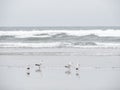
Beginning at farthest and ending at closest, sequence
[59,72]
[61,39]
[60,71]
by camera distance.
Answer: [61,39], [60,71], [59,72]

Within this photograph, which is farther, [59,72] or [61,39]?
[61,39]

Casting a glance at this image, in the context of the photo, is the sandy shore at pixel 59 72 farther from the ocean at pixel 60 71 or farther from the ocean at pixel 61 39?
the ocean at pixel 61 39

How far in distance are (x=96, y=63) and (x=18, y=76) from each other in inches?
71.7

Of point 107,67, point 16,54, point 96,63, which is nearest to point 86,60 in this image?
point 96,63

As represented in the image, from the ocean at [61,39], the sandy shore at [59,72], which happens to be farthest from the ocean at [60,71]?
the ocean at [61,39]

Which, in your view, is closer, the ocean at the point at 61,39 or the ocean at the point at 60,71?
the ocean at the point at 60,71

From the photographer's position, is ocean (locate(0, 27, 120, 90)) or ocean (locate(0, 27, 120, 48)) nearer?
ocean (locate(0, 27, 120, 90))

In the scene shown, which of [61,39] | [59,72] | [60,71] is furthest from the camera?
[61,39]

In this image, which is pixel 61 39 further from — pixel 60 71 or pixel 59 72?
pixel 59 72

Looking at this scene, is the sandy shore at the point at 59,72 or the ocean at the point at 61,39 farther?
the ocean at the point at 61,39

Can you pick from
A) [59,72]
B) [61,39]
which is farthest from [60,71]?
[61,39]

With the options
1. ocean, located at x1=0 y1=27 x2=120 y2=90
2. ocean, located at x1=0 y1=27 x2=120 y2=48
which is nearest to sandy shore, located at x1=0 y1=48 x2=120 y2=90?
ocean, located at x1=0 y1=27 x2=120 y2=90

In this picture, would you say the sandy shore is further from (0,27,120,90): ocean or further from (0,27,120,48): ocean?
(0,27,120,48): ocean

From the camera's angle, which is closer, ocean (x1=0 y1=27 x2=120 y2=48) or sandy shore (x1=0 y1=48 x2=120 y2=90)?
sandy shore (x1=0 y1=48 x2=120 y2=90)
